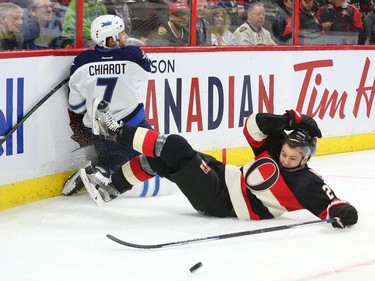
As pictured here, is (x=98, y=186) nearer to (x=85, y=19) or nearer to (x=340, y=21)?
(x=85, y=19)

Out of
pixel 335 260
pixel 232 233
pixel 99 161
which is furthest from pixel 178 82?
pixel 335 260

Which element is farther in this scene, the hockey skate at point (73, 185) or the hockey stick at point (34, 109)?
the hockey skate at point (73, 185)

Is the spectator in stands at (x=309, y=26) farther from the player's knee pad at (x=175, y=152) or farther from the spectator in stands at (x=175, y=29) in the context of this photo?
the player's knee pad at (x=175, y=152)

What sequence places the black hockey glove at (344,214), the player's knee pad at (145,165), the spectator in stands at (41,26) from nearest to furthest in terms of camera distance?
the black hockey glove at (344,214) < the player's knee pad at (145,165) < the spectator in stands at (41,26)

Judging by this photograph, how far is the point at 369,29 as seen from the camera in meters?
7.28

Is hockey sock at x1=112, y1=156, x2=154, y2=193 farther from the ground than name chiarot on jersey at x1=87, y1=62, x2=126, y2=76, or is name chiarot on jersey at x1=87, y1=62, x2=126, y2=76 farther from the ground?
name chiarot on jersey at x1=87, y1=62, x2=126, y2=76

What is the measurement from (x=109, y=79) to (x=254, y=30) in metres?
1.76

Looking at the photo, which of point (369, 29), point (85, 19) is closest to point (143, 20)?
point (85, 19)

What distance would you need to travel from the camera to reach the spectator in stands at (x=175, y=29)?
18.5ft

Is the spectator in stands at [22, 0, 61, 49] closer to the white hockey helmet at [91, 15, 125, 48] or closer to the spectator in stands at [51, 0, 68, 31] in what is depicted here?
the spectator in stands at [51, 0, 68, 31]

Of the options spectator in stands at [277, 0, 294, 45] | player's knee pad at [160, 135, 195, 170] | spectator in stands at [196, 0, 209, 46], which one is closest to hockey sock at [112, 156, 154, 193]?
player's knee pad at [160, 135, 195, 170]

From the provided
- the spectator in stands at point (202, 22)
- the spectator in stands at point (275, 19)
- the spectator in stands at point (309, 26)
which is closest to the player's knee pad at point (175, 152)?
the spectator in stands at point (202, 22)

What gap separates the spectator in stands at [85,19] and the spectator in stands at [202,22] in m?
0.91

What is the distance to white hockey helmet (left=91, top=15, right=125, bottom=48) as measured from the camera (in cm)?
494
